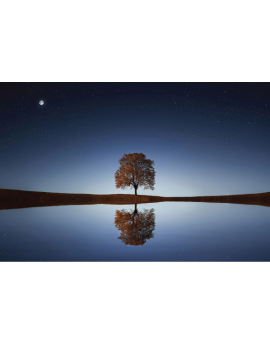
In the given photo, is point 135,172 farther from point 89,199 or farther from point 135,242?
point 135,242

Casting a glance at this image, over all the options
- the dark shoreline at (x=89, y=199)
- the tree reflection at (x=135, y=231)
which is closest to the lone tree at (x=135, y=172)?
the dark shoreline at (x=89, y=199)

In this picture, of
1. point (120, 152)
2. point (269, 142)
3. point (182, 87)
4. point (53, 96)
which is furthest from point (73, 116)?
point (269, 142)

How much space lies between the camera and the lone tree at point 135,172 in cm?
780

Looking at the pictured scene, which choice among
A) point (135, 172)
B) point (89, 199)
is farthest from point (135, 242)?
point (89, 199)

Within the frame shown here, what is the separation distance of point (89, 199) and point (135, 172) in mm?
2307

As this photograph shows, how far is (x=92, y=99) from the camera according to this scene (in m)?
7.25

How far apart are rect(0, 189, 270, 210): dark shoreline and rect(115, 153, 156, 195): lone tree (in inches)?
26.0

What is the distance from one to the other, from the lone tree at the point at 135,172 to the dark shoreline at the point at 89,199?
2.17 ft

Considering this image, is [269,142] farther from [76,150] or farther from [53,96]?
[53,96]

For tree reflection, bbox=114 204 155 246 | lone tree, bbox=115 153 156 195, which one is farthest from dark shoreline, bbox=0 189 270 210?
tree reflection, bbox=114 204 155 246

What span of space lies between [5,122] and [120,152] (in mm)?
3551

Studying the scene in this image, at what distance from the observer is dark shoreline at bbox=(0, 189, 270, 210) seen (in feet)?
28.9

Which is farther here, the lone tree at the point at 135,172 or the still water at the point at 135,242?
the lone tree at the point at 135,172

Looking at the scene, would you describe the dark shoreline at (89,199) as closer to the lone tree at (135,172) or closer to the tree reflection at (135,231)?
the lone tree at (135,172)
